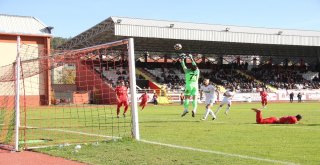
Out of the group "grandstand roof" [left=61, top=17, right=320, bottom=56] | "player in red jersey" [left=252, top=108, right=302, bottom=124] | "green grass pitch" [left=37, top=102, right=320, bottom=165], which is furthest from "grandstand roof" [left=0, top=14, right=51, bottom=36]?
"green grass pitch" [left=37, top=102, right=320, bottom=165]

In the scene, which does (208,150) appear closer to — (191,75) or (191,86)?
(191,86)

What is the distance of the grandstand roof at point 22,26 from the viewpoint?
143 ft

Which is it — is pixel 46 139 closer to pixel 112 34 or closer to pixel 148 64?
pixel 112 34

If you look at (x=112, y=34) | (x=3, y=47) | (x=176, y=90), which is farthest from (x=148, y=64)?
(x=3, y=47)

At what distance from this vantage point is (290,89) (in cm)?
6047

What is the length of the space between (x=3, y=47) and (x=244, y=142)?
35.7 m

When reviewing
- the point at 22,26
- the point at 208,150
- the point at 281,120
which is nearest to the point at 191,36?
the point at 22,26

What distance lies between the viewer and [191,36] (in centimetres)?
5181

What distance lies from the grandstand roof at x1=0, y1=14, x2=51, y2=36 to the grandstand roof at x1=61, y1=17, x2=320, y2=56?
5320mm

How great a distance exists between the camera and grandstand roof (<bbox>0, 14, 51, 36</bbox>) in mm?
43656

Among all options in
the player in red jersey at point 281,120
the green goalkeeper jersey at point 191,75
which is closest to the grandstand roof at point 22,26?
the green goalkeeper jersey at point 191,75

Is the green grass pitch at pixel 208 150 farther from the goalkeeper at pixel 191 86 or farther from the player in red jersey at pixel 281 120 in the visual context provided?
the goalkeeper at pixel 191 86

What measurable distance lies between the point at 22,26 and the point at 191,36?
17.9 m

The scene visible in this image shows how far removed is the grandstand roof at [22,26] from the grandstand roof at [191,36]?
5320 millimetres
